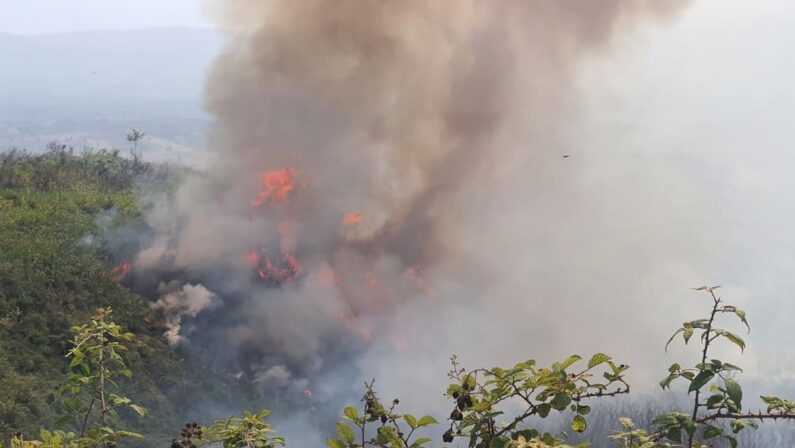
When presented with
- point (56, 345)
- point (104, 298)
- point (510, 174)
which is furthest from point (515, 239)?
point (56, 345)

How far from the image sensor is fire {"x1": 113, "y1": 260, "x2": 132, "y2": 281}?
116 feet

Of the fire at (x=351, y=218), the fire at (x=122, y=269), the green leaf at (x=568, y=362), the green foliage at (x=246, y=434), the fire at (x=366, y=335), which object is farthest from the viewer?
the fire at (x=351, y=218)

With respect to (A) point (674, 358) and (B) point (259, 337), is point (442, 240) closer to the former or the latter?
(B) point (259, 337)

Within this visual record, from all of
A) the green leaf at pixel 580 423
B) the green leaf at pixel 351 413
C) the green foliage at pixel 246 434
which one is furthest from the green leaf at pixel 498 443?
the green foliage at pixel 246 434

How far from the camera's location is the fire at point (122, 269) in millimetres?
35500

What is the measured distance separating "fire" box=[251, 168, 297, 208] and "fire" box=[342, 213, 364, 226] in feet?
14.5

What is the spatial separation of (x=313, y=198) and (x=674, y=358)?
31566mm

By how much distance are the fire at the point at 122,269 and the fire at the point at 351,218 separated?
14432 mm

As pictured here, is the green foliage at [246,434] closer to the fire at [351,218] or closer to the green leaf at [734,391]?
the green leaf at [734,391]

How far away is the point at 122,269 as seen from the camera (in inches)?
1423

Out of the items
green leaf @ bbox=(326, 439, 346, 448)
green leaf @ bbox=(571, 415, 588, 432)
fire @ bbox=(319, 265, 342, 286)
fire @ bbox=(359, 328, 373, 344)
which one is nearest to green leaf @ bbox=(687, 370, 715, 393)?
green leaf @ bbox=(571, 415, 588, 432)

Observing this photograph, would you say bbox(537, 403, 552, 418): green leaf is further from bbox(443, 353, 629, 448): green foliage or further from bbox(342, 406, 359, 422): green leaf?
bbox(342, 406, 359, 422): green leaf

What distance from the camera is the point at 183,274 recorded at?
37.4 m

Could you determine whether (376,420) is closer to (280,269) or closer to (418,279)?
(280,269)
